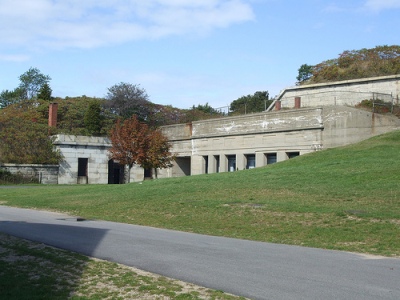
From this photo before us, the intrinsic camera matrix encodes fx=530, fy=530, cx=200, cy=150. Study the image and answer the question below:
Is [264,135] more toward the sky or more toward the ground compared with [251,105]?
more toward the ground

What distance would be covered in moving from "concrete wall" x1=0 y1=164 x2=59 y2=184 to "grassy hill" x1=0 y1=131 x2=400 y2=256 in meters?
13.3

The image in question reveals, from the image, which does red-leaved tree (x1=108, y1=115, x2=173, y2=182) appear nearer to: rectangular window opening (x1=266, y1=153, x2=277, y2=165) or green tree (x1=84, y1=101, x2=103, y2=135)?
rectangular window opening (x1=266, y1=153, x2=277, y2=165)

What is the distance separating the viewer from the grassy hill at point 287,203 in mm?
15859

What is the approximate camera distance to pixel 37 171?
48.3 meters

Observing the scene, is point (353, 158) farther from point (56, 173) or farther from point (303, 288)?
point (56, 173)

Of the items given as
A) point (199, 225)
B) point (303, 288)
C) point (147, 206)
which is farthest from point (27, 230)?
point (303, 288)

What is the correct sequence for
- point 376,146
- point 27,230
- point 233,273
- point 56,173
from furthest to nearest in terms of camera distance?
1. point 56,173
2. point 376,146
3. point 27,230
4. point 233,273

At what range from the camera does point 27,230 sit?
1627 centimetres

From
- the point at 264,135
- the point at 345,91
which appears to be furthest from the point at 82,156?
the point at 345,91

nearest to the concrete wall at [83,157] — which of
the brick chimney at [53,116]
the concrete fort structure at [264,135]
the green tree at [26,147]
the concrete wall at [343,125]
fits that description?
the concrete fort structure at [264,135]

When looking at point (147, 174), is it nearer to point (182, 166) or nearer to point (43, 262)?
point (182, 166)

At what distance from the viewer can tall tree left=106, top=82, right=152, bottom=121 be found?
62.4 metres

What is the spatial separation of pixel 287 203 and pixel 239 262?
32.8 feet

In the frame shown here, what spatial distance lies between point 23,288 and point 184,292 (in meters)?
2.60
